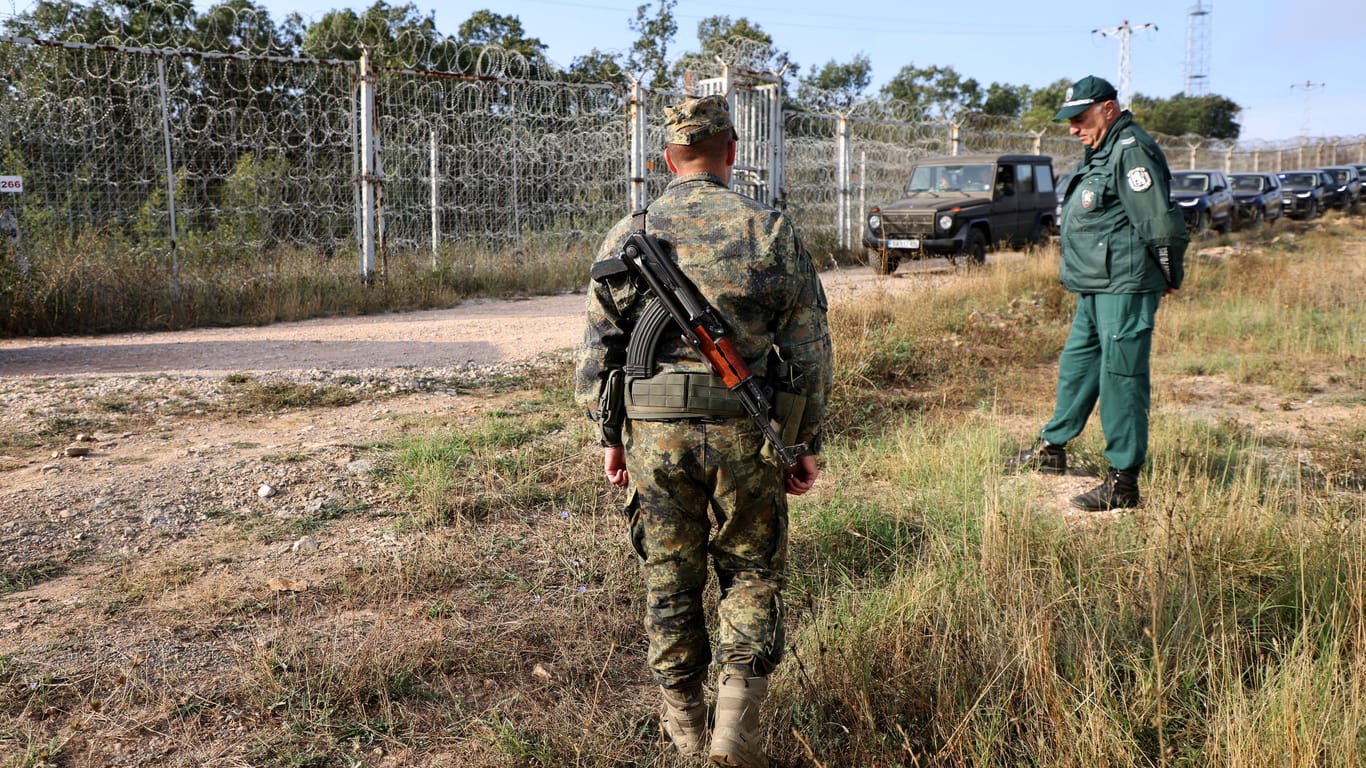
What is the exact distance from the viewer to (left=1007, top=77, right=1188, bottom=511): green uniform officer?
13.4 ft

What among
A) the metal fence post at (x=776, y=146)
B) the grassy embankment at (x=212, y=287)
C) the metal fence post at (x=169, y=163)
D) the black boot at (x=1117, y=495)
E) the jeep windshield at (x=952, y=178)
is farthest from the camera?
the jeep windshield at (x=952, y=178)

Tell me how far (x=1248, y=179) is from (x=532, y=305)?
66.1 feet

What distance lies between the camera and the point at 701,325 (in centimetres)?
226

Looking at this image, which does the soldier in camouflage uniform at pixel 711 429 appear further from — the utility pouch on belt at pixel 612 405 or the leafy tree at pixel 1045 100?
the leafy tree at pixel 1045 100

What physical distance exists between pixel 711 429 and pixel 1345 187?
34097 mm

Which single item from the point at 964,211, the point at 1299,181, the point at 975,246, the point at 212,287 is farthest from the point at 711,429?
the point at 1299,181

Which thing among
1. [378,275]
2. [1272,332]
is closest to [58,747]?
[378,275]

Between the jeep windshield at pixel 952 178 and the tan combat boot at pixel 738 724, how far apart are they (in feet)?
41.7

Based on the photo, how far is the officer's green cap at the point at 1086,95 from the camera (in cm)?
424

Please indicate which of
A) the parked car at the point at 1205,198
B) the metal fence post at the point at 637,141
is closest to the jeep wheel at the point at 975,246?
the metal fence post at the point at 637,141

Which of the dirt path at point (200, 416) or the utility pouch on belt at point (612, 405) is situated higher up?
the utility pouch on belt at point (612, 405)

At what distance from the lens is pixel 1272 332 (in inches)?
318

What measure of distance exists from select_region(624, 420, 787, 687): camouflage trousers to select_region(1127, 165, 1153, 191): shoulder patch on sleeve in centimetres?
256

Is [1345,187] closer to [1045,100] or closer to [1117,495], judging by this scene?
[1045,100]
